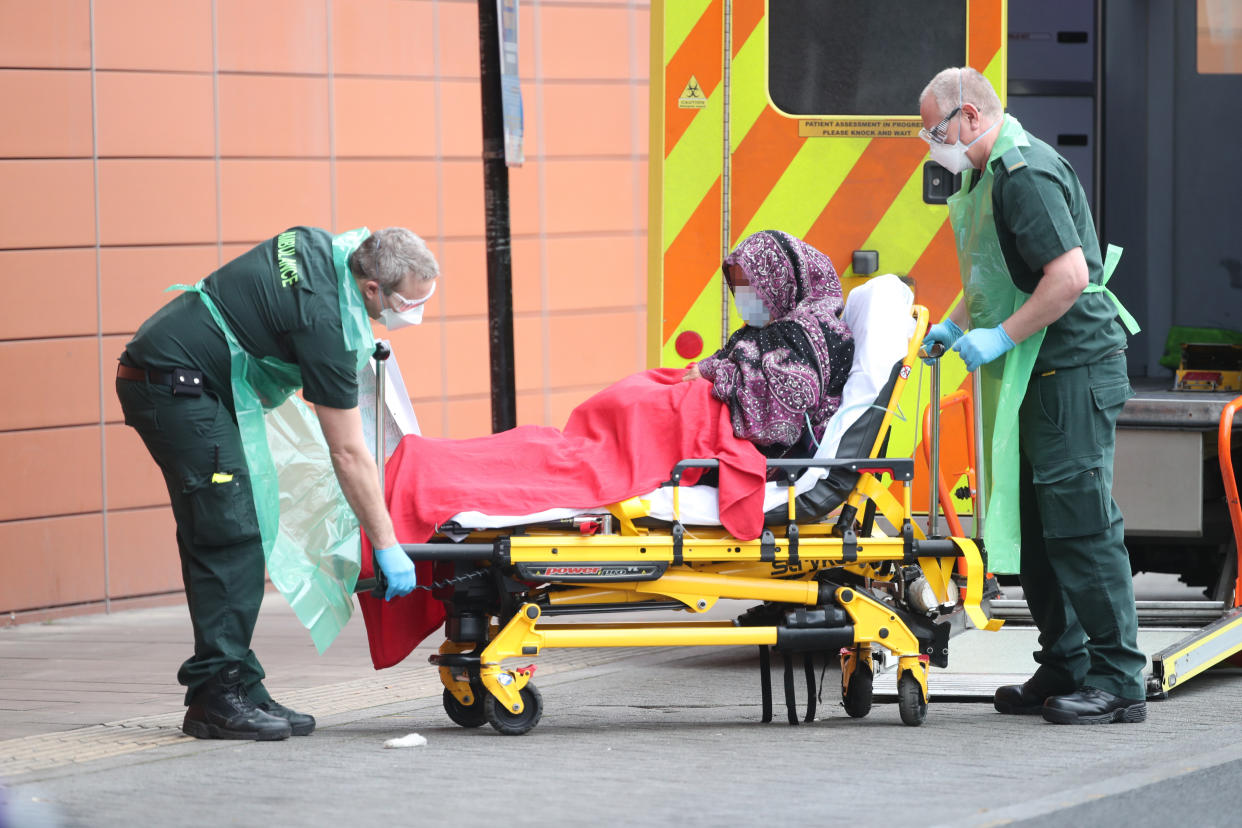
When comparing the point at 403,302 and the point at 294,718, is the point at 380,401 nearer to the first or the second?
the point at 403,302

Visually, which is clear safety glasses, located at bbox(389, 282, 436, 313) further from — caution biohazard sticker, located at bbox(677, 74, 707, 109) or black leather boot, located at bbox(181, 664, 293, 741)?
caution biohazard sticker, located at bbox(677, 74, 707, 109)

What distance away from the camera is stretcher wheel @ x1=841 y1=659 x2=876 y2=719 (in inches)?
230

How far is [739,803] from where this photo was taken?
15.4 ft

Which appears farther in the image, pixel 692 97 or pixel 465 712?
pixel 692 97

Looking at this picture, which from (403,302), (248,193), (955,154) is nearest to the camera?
(403,302)

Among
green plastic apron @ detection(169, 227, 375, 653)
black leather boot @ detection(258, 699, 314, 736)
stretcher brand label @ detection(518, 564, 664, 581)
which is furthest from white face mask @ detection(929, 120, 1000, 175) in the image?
black leather boot @ detection(258, 699, 314, 736)

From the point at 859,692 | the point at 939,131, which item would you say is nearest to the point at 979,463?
the point at 859,692

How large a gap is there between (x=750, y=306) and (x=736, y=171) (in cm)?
116

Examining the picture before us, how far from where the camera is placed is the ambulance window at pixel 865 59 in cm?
694

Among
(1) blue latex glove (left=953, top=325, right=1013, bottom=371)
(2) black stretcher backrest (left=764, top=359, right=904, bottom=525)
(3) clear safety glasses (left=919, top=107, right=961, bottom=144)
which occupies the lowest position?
(2) black stretcher backrest (left=764, top=359, right=904, bottom=525)

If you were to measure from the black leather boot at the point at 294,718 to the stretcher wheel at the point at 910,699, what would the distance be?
6.01ft

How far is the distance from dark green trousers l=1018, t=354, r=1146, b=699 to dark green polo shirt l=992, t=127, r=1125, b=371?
7cm

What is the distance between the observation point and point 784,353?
18.8ft

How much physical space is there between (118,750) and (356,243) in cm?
167
